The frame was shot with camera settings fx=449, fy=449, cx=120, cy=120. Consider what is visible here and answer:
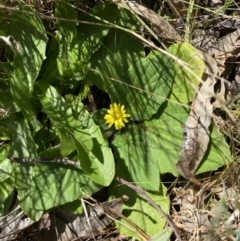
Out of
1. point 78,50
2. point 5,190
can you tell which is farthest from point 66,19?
point 5,190

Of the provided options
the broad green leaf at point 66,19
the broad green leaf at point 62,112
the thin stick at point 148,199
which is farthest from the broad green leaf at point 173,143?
the broad green leaf at point 66,19

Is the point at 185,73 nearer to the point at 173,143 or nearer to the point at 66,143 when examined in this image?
the point at 173,143

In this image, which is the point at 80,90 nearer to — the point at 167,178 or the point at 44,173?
the point at 44,173

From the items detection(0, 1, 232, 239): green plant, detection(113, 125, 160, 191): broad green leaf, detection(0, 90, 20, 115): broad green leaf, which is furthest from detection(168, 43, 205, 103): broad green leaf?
detection(0, 90, 20, 115): broad green leaf

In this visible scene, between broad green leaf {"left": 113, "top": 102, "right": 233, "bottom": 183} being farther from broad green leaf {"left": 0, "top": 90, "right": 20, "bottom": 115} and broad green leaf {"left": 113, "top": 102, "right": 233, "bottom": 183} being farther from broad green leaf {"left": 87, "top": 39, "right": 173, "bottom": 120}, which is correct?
broad green leaf {"left": 0, "top": 90, "right": 20, "bottom": 115}

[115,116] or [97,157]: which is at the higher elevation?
A: [115,116]

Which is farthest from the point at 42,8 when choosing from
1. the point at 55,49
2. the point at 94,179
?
the point at 94,179
